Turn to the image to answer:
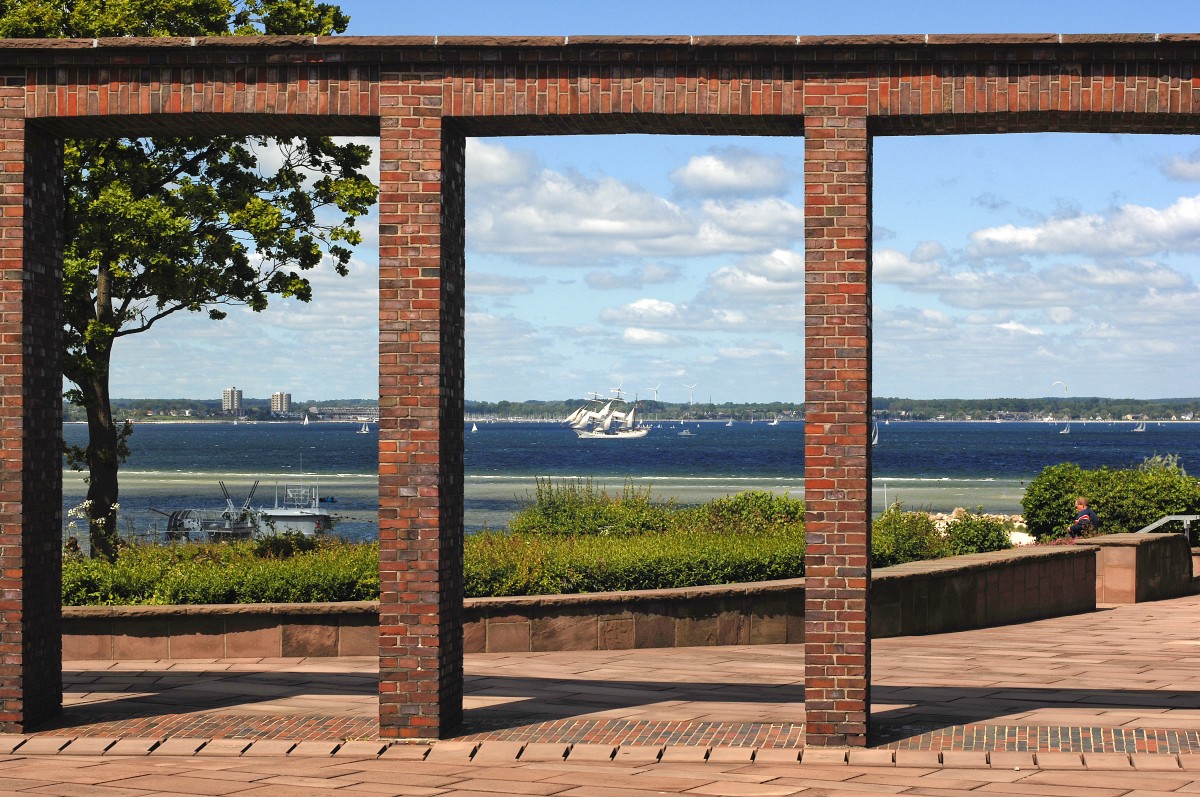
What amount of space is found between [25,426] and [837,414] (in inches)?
249

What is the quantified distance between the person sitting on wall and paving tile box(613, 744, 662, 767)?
47.1 ft

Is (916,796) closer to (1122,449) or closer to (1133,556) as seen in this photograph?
(1133,556)

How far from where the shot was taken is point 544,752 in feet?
31.9

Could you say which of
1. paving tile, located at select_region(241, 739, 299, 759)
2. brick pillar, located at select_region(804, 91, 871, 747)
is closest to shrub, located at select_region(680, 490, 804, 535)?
brick pillar, located at select_region(804, 91, 871, 747)

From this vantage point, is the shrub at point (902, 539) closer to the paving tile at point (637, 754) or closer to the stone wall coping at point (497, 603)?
the stone wall coping at point (497, 603)

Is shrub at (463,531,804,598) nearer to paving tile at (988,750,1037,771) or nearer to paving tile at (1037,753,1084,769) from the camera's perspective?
paving tile at (988,750,1037,771)

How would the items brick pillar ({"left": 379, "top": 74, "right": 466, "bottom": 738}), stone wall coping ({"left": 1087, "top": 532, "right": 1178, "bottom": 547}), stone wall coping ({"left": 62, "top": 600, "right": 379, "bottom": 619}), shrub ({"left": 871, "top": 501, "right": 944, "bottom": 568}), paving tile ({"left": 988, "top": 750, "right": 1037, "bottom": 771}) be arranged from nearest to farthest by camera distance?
1. paving tile ({"left": 988, "top": 750, "right": 1037, "bottom": 771})
2. brick pillar ({"left": 379, "top": 74, "right": 466, "bottom": 738})
3. stone wall coping ({"left": 62, "top": 600, "right": 379, "bottom": 619})
4. shrub ({"left": 871, "top": 501, "right": 944, "bottom": 568})
5. stone wall coping ({"left": 1087, "top": 532, "right": 1178, "bottom": 547})

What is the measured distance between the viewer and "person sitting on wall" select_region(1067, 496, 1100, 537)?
2212 centimetres

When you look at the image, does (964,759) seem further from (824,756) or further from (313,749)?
(313,749)

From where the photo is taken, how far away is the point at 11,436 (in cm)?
1065

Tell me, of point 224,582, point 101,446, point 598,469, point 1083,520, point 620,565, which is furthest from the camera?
point 598,469

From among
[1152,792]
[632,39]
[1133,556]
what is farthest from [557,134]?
[1133,556]

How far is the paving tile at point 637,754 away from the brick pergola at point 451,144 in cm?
122

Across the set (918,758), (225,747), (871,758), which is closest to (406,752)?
(225,747)
